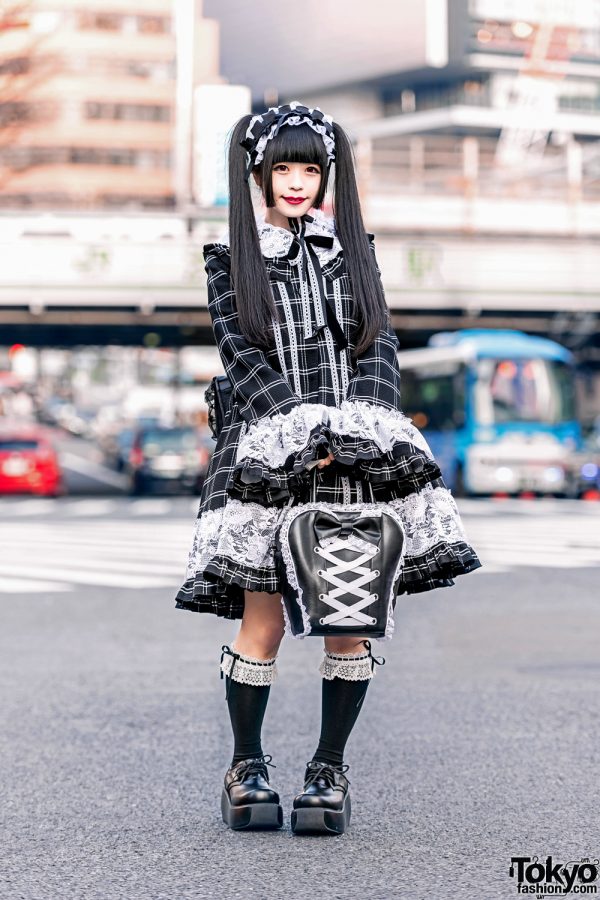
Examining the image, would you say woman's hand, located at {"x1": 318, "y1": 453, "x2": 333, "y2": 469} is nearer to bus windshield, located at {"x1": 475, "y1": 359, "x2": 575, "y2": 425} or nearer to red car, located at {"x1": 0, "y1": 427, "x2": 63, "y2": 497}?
bus windshield, located at {"x1": 475, "y1": 359, "x2": 575, "y2": 425}

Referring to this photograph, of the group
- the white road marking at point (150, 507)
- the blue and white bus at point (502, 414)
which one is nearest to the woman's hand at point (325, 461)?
the white road marking at point (150, 507)

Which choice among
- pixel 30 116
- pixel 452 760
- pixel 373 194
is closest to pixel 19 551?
pixel 452 760

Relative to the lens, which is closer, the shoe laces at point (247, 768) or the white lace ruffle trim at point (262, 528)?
the white lace ruffle trim at point (262, 528)

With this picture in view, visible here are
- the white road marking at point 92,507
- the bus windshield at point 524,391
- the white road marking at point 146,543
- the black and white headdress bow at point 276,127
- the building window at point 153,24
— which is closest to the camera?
the black and white headdress bow at point 276,127

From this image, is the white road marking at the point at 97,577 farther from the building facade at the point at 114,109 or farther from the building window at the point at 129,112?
the building window at the point at 129,112

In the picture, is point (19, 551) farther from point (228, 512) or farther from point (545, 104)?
point (545, 104)

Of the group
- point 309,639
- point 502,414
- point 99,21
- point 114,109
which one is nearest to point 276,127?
point 309,639

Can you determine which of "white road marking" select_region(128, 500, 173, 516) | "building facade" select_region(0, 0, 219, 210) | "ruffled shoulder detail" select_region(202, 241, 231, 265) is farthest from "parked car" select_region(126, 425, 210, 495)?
"building facade" select_region(0, 0, 219, 210)

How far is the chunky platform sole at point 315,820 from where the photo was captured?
3438 mm

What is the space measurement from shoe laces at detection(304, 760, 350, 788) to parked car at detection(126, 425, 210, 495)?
2351 cm

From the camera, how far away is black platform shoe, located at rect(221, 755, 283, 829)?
3.49 metres

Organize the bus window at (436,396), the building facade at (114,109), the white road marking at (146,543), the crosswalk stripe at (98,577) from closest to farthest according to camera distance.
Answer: the crosswalk stripe at (98,577)
the white road marking at (146,543)
the bus window at (436,396)
the building facade at (114,109)

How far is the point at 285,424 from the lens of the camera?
3.28 meters

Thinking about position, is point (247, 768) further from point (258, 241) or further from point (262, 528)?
point (258, 241)
